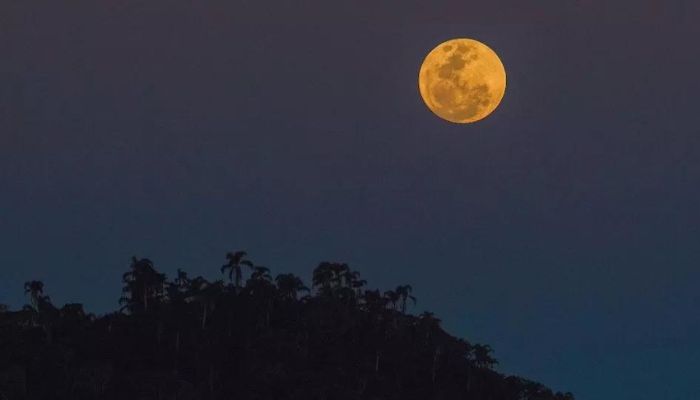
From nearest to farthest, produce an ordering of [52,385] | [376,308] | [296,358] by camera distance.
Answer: [52,385], [296,358], [376,308]

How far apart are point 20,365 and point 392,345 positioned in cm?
5709

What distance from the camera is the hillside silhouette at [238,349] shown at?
14662 cm

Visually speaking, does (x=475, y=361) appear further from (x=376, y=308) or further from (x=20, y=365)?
(x=20, y=365)

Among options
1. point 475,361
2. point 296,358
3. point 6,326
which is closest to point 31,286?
point 6,326

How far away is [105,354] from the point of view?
161m

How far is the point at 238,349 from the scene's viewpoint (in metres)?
169

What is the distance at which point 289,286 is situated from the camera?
19462cm

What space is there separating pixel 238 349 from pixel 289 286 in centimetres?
2692

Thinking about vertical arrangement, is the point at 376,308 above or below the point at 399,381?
above

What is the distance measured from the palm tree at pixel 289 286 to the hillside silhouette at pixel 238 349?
0.76 feet

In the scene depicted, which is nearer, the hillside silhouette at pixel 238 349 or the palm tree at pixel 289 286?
the hillside silhouette at pixel 238 349

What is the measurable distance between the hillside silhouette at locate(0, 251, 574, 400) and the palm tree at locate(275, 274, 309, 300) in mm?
232

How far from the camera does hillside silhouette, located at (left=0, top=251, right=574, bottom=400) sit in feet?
481

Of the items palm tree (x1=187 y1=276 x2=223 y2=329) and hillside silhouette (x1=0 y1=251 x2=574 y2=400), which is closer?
hillside silhouette (x1=0 y1=251 x2=574 y2=400)
